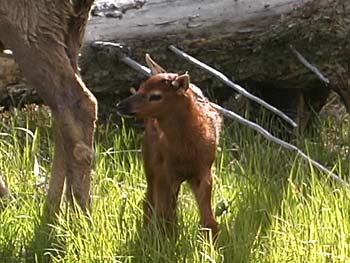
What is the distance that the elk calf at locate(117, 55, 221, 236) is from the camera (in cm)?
536

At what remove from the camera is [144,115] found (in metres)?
5.36

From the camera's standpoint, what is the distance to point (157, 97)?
5367mm

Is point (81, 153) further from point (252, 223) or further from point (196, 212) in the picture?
point (252, 223)

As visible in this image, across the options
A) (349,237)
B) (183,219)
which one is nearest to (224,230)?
(183,219)

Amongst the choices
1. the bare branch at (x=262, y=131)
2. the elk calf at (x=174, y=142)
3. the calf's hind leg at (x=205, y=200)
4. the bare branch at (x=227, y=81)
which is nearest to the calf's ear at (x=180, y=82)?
the elk calf at (x=174, y=142)

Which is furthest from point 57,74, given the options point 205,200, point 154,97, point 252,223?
point 252,223

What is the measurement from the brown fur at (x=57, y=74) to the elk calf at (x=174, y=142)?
0.45 meters

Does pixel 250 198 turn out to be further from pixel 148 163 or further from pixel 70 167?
pixel 70 167

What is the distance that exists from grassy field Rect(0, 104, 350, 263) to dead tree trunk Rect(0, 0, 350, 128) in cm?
51

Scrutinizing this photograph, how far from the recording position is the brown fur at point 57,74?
5.75m

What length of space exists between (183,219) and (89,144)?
71cm

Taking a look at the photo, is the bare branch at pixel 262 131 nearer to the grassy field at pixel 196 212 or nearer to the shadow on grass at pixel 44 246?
the grassy field at pixel 196 212

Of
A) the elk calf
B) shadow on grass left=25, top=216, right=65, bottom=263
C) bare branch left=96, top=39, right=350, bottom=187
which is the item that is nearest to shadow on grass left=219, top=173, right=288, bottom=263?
the elk calf

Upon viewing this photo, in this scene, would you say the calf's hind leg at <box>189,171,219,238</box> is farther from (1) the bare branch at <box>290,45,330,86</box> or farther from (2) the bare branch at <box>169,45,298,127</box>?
(1) the bare branch at <box>290,45,330,86</box>
